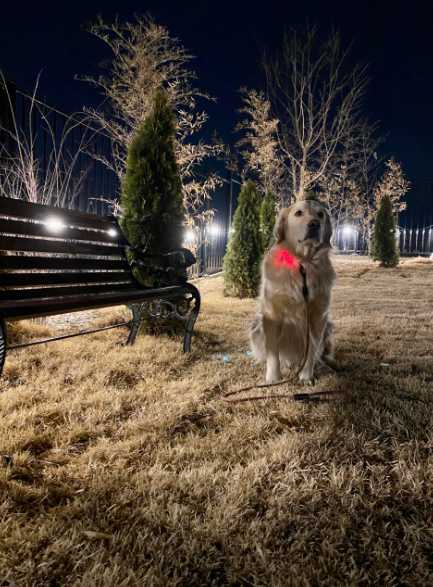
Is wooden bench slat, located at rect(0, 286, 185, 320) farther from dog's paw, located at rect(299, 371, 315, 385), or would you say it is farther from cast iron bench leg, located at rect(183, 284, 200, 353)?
dog's paw, located at rect(299, 371, 315, 385)

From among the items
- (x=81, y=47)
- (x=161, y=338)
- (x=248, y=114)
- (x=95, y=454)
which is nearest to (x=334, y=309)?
(x=161, y=338)

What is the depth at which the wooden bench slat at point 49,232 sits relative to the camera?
2480 millimetres

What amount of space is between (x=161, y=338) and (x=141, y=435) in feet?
6.55

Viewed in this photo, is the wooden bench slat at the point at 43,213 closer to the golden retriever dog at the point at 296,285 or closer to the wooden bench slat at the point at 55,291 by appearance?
the wooden bench slat at the point at 55,291

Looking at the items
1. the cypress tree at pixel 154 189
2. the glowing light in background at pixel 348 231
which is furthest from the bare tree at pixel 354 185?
the cypress tree at pixel 154 189

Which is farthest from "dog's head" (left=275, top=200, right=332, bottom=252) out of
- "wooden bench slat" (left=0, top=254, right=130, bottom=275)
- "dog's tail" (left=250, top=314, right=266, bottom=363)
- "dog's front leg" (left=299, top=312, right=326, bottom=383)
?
"wooden bench slat" (left=0, top=254, right=130, bottom=275)

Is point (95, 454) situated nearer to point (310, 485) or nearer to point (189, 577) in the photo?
point (189, 577)

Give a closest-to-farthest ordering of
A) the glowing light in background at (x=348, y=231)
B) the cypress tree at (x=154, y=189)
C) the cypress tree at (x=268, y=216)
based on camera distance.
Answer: the cypress tree at (x=154, y=189), the cypress tree at (x=268, y=216), the glowing light in background at (x=348, y=231)

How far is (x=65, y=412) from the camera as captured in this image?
210 centimetres

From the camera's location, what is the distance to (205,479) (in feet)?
4.85

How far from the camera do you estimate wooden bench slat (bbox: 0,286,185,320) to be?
1.72 meters

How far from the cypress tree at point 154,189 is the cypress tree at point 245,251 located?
152 inches

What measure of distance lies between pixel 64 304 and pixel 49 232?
3.41 ft

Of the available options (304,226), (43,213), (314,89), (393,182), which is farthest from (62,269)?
(393,182)
